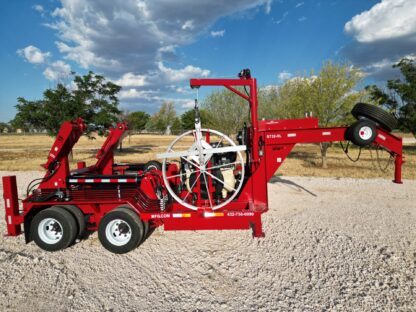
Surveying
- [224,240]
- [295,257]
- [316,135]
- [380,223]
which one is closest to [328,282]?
[295,257]

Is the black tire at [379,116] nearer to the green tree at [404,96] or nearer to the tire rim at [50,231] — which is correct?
the tire rim at [50,231]

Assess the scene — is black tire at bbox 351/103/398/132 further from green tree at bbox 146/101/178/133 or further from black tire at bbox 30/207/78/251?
green tree at bbox 146/101/178/133

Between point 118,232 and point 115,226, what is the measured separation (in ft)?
0.39

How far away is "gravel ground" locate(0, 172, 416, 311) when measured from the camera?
10.5 ft

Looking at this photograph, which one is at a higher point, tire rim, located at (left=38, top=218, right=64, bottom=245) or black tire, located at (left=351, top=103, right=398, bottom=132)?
black tire, located at (left=351, top=103, right=398, bottom=132)

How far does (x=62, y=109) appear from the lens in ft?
54.1

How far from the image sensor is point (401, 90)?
18.2 metres

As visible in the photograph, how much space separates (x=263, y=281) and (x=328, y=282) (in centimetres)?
80

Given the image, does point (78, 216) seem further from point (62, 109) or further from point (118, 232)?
point (62, 109)

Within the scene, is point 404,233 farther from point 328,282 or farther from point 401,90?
point 401,90

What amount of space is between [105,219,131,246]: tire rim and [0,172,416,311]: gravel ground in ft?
0.75

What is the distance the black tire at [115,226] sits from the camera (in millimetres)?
4348

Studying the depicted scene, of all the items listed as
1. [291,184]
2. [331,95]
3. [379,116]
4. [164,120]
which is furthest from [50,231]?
[164,120]

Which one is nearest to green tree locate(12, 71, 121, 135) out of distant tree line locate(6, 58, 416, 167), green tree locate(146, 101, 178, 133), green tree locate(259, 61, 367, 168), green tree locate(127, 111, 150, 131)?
distant tree line locate(6, 58, 416, 167)
